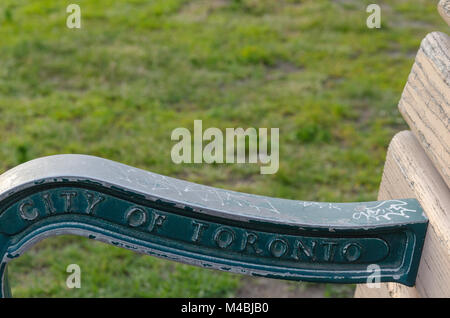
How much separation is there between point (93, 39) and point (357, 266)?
4.14 m

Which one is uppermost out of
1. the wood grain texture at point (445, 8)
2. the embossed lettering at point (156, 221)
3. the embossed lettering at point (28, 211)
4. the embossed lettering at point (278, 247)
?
the wood grain texture at point (445, 8)

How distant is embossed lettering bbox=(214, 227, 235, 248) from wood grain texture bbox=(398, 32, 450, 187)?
16.6 inches

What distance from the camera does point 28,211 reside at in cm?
112

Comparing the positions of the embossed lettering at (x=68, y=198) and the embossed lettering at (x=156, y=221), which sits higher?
the embossed lettering at (x=68, y=198)

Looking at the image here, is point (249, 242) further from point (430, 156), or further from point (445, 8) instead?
point (445, 8)

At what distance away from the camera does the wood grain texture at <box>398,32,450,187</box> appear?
1.16 metres

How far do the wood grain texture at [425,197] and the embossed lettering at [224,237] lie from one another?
388 millimetres

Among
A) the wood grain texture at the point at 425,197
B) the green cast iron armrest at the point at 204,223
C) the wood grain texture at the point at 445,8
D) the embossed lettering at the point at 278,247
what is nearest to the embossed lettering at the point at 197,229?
the green cast iron armrest at the point at 204,223

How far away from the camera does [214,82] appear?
4.48m

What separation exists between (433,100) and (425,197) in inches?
7.6

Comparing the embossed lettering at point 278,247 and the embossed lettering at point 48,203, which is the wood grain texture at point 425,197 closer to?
the embossed lettering at point 278,247

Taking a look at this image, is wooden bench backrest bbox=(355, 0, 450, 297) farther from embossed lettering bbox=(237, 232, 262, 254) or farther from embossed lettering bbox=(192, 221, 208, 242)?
embossed lettering bbox=(192, 221, 208, 242)

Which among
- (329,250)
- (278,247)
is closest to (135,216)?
(278,247)

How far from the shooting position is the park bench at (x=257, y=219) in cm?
112
